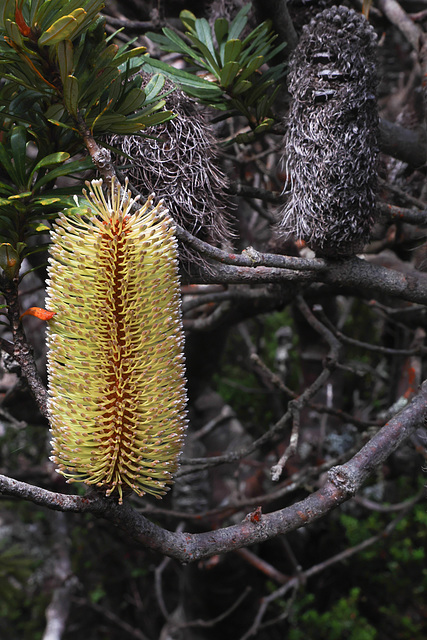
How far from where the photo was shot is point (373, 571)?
2.43 metres

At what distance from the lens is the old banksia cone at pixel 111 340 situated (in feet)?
1.78

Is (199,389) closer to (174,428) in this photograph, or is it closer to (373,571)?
(373,571)

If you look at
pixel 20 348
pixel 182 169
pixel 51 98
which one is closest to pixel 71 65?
pixel 51 98

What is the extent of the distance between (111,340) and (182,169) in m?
0.30

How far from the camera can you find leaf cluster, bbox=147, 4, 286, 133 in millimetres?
774

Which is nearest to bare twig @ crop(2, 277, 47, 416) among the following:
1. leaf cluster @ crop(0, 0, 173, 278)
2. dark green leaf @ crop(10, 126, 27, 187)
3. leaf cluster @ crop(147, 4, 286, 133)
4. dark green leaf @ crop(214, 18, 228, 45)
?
leaf cluster @ crop(0, 0, 173, 278)

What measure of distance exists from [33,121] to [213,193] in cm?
27

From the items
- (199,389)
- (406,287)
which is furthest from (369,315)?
(406,287)

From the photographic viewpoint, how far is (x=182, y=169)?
0.72 metres

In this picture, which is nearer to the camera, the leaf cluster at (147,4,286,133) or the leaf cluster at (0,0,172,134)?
the leaf cluster at (0,0,172,134)

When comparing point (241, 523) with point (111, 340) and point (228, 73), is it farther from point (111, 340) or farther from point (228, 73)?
point (228, 73)

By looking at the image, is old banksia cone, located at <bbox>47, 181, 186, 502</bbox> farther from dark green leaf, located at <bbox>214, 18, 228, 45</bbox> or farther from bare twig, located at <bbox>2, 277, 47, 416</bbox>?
dark green leaf, located at <bbox>214, 18, 228, 45</bbox>

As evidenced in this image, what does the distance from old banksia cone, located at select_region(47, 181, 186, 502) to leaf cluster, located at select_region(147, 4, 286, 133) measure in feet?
1.05

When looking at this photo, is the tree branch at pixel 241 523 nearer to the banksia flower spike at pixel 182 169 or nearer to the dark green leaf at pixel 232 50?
the banksia flower spike at pixel 182 169
